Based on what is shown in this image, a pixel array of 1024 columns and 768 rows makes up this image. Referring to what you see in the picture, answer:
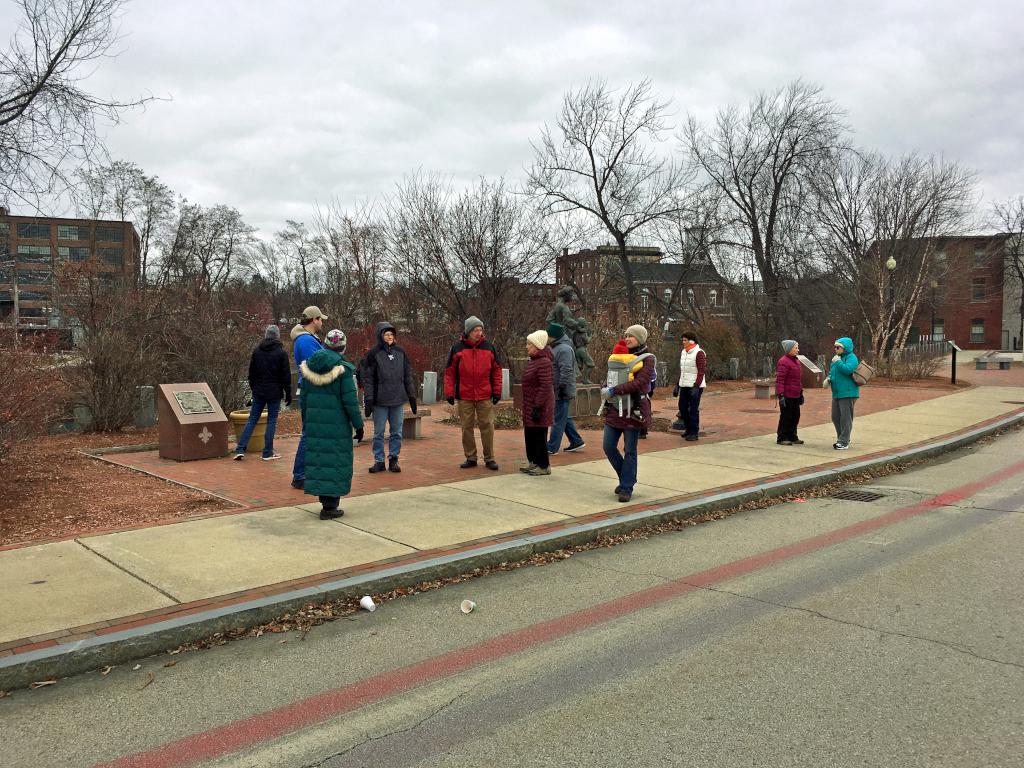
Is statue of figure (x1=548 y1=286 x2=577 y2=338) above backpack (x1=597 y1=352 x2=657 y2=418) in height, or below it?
above

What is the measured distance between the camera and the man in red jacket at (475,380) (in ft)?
31.0

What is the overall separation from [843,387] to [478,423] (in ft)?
18.9

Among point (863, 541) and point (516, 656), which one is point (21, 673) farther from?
point (863, 541)

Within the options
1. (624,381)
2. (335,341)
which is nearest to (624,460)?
(624,381)

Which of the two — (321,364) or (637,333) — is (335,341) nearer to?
(321,364)

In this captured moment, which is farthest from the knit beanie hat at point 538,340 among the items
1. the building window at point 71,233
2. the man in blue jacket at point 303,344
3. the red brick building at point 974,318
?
the building window at point 71,233

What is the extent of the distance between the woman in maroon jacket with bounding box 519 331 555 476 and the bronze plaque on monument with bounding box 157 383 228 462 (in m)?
4.17

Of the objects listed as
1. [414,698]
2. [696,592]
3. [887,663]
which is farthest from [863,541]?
[414,698]

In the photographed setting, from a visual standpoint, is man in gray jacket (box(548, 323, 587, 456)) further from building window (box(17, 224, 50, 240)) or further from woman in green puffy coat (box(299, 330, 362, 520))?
building window (box(17, 224, 50, 240))

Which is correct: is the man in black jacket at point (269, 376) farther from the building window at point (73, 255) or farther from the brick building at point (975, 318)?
the brick building at point (975, 318)

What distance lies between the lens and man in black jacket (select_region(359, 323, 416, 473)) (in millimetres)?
9180

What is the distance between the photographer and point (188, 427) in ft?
32.0

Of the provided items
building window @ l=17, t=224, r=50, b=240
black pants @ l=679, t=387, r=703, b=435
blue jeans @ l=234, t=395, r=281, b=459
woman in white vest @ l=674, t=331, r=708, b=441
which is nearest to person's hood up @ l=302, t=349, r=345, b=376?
blue jeans @ l=234, t=395, r=281, b=459

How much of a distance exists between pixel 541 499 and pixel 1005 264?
205ft
